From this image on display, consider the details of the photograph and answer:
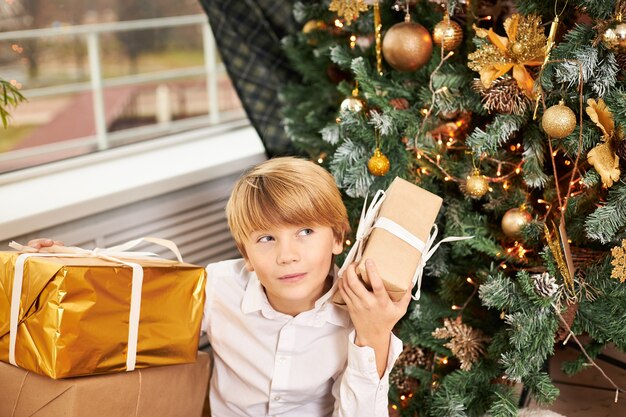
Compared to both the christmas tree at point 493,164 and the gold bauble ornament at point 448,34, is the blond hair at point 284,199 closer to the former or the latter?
the christmas tree at point 493,164

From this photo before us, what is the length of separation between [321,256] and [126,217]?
1.00m

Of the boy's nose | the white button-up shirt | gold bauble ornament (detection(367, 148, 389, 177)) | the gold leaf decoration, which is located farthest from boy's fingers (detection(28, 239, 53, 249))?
the gold leaf decoration

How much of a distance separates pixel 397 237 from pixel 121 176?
1289 mm

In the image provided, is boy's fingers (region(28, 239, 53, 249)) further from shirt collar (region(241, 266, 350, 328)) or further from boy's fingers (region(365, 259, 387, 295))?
boy's fingers (region(365, 259, 387, 295))

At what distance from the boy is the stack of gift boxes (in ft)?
0.41

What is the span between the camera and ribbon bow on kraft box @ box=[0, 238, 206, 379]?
4.31 feet

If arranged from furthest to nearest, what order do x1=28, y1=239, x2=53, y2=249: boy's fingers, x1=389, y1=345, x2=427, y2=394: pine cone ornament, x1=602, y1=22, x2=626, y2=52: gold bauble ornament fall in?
1. x1=389, y1=345, x2=427, y2=394: pine cone ornament
2. x1=28, y1=239, x2=53, y2=249: boy's fingers
3. x1=602, y1=22, x2=626, y2=52: gold bauble ornament

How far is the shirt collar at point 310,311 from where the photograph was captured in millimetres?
1515

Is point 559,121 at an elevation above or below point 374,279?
above

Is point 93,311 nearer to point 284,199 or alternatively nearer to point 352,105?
point 284,199

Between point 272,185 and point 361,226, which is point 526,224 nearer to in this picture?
point 361,226

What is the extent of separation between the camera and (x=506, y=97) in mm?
1527

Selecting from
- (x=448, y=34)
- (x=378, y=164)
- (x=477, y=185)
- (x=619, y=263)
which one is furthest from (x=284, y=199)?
(x=619, y=263)

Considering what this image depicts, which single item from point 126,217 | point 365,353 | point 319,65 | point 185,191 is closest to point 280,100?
point 319,65
